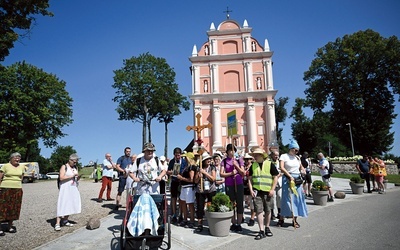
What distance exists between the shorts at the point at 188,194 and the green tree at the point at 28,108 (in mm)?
30576

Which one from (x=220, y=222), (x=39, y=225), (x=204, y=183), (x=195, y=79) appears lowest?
(x=39, y=225)

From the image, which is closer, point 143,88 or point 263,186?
point 263,186

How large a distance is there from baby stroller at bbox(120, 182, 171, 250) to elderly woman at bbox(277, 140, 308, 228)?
321cm

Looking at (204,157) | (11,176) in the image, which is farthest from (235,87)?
(11,176)

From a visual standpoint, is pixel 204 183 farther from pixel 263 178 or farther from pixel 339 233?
pixel 339 233

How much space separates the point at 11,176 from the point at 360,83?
33805 mm

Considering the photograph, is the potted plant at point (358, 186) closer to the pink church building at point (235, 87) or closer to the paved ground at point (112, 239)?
the paved ground at point (112, 239)

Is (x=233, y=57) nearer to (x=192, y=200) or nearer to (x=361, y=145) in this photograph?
(x=361, y=145)

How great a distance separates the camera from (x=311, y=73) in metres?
32.2

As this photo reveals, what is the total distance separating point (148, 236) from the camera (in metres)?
4.64

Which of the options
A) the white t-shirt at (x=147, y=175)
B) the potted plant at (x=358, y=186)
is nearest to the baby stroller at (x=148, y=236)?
the white t-shirt at (x=147, y=175)

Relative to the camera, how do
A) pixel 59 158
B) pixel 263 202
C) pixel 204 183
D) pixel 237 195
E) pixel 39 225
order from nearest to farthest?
pixel 263 202
pixel 237 195
pixel 204 183
pixel 39 225
pixel 59 158

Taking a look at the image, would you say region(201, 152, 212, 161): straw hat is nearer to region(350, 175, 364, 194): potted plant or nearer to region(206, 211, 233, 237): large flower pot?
region(206, 211, 233, 237): large flower pot

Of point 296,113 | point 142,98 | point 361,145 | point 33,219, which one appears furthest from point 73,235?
point 296,113
